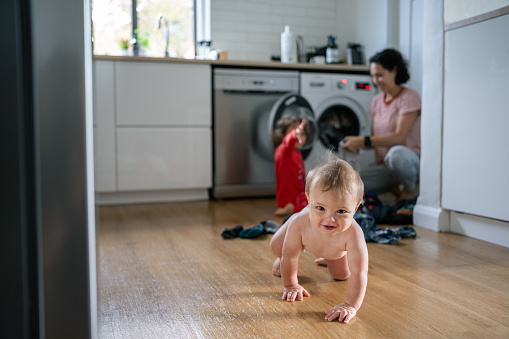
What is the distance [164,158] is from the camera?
3.51m

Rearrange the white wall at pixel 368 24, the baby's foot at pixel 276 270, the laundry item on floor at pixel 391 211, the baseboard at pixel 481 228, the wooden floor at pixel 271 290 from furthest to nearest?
1. the white wall at pixel 368 24
2. the laundry item on floor at pixel 391 211
3. the baseboard at pixel 481 228
4. the baby's foot at pixel 276 270
5. the wooden floor at pixel 271 290

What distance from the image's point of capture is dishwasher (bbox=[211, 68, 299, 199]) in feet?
11.9

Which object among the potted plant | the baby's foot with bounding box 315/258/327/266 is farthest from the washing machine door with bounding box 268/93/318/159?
the baby's foot with bounding box 315/258/327/266

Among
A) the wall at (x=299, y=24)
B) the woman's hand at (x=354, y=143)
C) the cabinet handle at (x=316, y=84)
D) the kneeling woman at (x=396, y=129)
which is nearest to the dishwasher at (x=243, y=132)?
the cabinet handle at (x=316, y=84)

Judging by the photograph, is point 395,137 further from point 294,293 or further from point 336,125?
point 294,293

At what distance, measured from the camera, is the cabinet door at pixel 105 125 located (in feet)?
11.0

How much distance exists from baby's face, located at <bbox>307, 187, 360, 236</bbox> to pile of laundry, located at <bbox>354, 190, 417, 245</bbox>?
898 mm

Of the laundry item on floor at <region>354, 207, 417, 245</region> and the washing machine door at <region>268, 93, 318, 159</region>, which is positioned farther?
the washing machine door at <region>268, 93, 318, 159</region>

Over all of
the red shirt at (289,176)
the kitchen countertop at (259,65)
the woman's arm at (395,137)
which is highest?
the kitchen countertop at (259,65)

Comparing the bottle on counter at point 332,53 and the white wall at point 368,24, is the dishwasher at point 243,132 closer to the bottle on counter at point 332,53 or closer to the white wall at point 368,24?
the bottle on counter at point 332,53

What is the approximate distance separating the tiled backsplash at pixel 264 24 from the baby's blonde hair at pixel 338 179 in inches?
129

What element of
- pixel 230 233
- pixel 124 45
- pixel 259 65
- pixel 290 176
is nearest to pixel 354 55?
pixel 259 65

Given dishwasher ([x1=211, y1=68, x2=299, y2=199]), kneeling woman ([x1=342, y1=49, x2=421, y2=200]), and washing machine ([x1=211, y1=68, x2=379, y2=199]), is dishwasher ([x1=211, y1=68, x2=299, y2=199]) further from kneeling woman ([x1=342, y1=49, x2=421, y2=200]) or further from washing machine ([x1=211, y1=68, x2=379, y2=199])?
kneeling woman ([x1=342, y1=49, x2=421, y2=200])

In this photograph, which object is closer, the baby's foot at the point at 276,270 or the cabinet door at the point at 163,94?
the baby's foot at the point at 276,270
